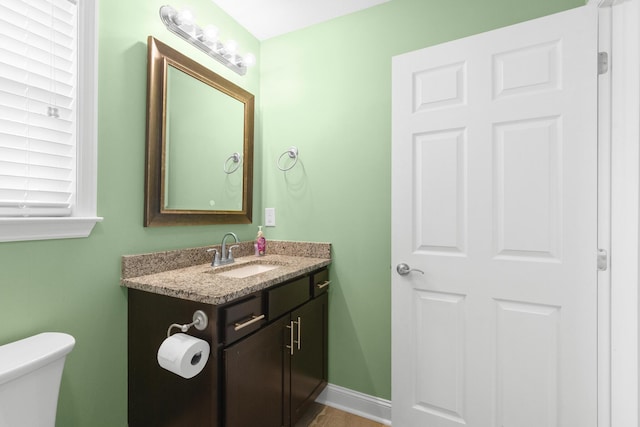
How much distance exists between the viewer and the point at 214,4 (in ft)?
5.59

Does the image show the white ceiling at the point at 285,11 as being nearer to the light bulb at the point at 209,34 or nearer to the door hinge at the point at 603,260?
the light bulb at the point at 209,34

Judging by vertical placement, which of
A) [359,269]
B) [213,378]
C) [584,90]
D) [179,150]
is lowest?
[213,378]

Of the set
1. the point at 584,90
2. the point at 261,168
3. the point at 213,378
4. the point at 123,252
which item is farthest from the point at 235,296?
the point at 584,90

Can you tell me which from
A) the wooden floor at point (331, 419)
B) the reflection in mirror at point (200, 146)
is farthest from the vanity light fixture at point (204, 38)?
the wooden floor at point (331, 419)

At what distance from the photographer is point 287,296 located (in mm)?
1389

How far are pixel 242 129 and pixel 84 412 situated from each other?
160 cm

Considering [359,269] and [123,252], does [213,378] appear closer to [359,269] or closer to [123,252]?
[123,252]

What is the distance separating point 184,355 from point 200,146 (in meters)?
1.11

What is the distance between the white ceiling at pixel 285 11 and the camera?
1.72 m

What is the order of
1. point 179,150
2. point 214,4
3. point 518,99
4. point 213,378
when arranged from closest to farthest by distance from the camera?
1. point 213,378
2. point 518,99
3. point 179,150
4. point 214,4

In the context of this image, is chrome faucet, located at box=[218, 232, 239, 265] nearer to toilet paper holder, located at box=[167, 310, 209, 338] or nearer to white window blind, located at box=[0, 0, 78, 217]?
toilet paper holder, located at box=[167, 310, 209, 338]

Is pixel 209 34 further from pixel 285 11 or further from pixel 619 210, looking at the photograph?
pixel 619 210

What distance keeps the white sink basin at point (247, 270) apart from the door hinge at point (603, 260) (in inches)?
56.8

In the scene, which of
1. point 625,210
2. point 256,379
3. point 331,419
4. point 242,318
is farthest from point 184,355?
point 625,210
